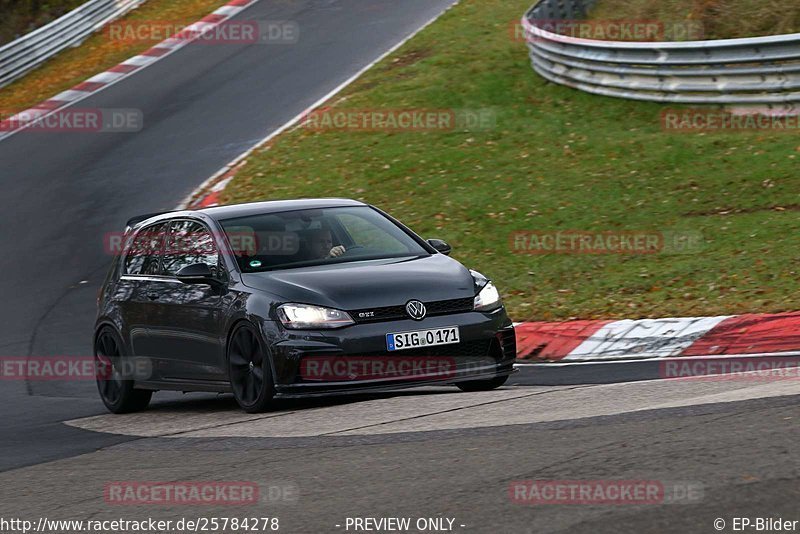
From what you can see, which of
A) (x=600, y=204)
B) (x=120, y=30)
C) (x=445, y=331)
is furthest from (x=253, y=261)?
(x=120, y=30)

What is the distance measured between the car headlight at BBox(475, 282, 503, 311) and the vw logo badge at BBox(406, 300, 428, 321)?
1.55 ft

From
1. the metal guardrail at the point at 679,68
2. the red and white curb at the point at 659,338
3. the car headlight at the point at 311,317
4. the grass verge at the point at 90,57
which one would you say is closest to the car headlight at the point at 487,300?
the car headlight at the point at 311,317

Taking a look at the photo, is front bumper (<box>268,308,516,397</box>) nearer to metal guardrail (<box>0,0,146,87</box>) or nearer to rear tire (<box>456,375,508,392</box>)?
rear tire (<box>456,375,508,392</box>)

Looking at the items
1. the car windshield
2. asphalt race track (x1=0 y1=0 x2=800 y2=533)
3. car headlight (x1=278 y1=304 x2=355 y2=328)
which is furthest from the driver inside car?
asphalt race track (x1=0 y1=0 x2=800 y2=533)

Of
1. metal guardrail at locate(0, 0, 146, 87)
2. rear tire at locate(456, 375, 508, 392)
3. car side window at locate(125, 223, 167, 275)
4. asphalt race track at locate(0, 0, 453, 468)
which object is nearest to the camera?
rear tire at locate(456, 375, 508, 392)

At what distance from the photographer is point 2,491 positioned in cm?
758

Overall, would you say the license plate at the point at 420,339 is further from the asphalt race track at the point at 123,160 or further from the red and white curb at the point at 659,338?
the red and white curb at the point at 659,338

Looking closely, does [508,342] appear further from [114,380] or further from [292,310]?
[114,380]

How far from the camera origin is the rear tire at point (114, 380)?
36.3ft

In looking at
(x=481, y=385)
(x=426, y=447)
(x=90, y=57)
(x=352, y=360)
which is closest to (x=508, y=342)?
(x=481, y=385)

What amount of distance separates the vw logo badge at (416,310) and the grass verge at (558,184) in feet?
10.9

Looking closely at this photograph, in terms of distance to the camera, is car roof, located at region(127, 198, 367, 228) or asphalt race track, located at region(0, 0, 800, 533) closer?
asphalt race track, located at region(0, 0, 800, 533)

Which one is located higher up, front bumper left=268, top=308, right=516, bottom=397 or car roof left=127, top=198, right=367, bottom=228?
car roof left=127, top=198, right=367, bottom=228

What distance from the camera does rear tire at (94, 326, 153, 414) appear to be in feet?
36.3
